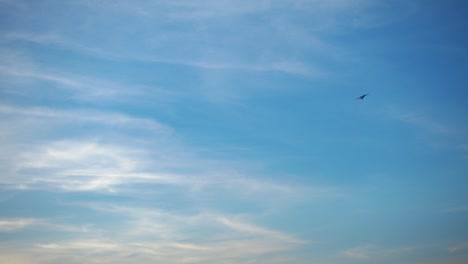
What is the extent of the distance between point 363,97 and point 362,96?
76 centimetres

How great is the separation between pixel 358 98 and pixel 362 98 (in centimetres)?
241

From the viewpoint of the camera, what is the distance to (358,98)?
14750 cm

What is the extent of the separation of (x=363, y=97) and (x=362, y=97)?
55 centimetres

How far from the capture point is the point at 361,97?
148 meters

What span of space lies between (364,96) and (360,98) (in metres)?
2.52

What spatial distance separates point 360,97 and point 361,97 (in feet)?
2.34

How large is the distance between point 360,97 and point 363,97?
1788 millimetres

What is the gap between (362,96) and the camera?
486 feet

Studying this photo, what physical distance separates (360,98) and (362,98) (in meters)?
1.24

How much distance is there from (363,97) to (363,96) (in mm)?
551

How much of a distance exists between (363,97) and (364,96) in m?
0.72

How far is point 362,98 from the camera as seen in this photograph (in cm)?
14788

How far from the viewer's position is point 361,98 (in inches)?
5822

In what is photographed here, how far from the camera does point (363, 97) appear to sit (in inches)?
5827
